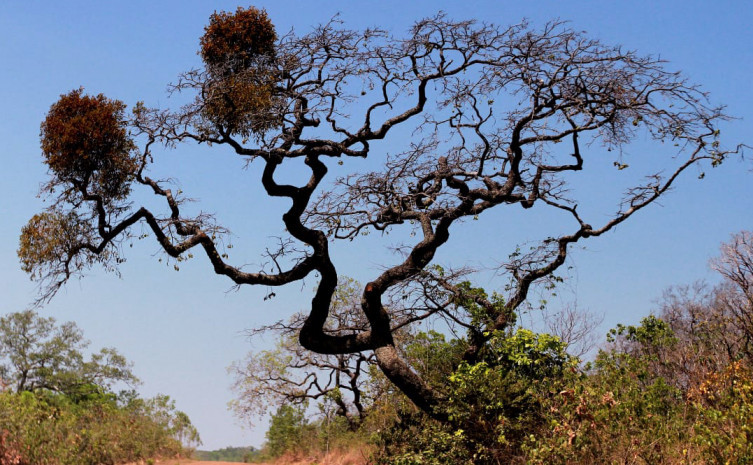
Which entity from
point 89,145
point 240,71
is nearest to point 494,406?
point 240,71

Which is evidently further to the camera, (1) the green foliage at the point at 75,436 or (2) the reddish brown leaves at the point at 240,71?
(1) the green foliage at the point at 75,436

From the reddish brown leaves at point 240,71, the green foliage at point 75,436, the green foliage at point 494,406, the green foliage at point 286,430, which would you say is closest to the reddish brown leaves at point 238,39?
the reddish brown leaves at point 240,71

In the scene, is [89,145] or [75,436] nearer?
[89,145]

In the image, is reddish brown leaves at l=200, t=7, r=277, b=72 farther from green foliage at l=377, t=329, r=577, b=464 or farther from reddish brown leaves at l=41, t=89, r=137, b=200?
green foliage at l=377, t=329, r=577, b=464

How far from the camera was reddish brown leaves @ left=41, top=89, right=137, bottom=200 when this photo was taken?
13.5 meters

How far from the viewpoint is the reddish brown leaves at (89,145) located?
44.3 ft

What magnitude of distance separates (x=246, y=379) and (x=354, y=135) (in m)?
11.4

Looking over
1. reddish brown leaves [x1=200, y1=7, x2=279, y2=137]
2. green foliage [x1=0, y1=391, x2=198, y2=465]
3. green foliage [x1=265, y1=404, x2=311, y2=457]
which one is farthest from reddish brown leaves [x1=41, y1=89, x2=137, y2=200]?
green foliage [x1=265, y1=404, x2=311, y2=457]

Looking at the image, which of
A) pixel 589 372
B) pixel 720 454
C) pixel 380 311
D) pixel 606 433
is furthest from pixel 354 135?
pixel 720 454

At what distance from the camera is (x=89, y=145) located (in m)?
13.6

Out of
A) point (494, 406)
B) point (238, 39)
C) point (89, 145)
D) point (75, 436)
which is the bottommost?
point (494, 406)

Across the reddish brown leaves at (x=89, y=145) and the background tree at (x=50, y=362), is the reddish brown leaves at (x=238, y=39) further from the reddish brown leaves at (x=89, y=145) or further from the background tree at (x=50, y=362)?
the background tree at (x=50, y=362)

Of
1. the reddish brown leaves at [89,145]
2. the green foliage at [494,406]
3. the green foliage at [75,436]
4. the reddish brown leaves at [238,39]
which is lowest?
the green foliage at [494,406]

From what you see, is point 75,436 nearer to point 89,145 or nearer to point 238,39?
point 89,145
